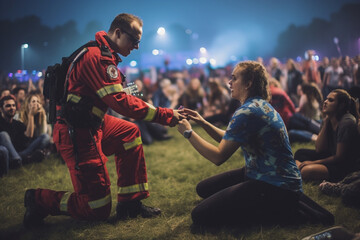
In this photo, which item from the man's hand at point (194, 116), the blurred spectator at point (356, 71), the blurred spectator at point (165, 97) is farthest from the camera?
the blurred spectator at point (165, 97)

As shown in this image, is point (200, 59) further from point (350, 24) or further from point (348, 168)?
point (348, 168)

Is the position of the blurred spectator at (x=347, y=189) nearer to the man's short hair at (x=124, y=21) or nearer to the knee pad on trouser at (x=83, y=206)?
the knee pad on trouser at (x=83, y=206)

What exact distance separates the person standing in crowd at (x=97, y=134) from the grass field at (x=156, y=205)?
0.19 m

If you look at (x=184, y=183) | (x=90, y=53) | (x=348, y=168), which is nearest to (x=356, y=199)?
(x=348, y=168)

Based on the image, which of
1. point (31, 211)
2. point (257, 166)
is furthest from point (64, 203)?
point (257, 166)

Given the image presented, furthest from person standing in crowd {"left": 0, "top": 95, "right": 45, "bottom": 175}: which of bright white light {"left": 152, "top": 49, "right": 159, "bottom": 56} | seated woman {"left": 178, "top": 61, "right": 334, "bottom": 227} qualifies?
bright white light {"left": 152, "top": 49, "right": 159, "bottom": 56}

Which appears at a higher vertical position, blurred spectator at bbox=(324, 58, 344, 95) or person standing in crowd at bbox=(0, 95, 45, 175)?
blurred spectator at bbox=(324, 58, 344, 95)

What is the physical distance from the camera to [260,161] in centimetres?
246

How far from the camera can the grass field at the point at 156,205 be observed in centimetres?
263

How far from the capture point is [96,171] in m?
2.70

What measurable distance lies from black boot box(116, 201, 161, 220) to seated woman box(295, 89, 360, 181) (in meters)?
2.29

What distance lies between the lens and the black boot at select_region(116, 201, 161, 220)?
303 centimetres

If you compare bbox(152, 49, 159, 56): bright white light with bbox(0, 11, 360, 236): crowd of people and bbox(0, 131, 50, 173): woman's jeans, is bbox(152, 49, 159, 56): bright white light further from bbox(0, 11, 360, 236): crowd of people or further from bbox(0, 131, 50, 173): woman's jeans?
bbox(0, 11, 360, 236): crowd of people

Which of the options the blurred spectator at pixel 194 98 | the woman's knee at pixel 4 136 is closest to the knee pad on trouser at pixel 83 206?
the woman's knee at pixel 4 136
